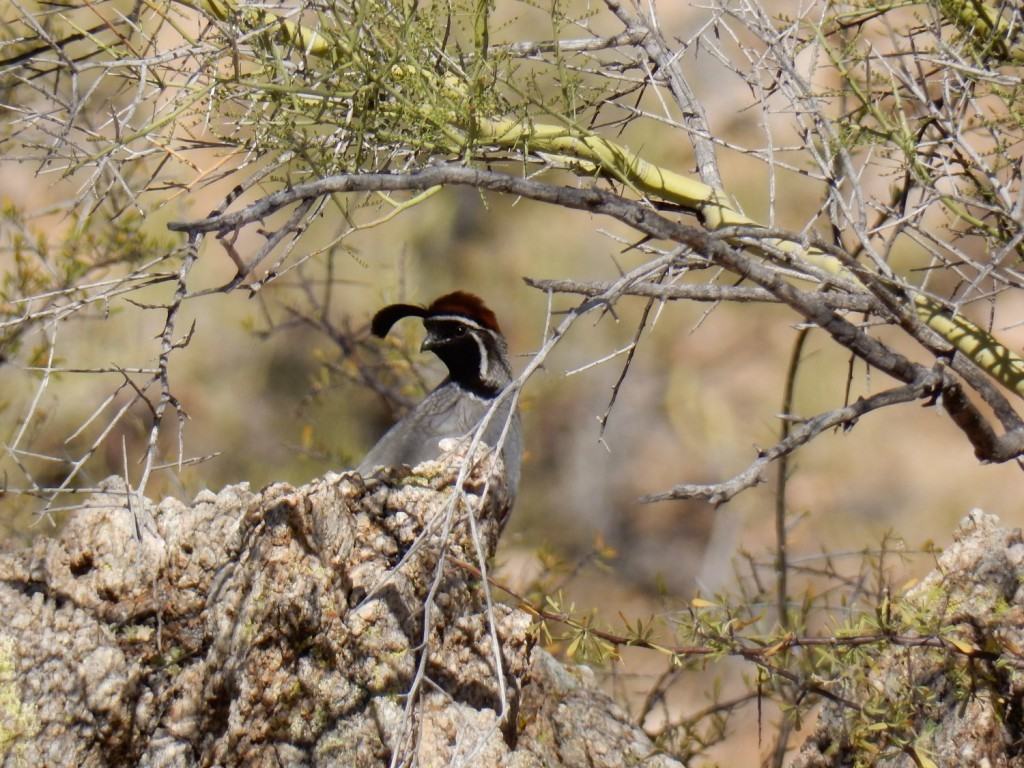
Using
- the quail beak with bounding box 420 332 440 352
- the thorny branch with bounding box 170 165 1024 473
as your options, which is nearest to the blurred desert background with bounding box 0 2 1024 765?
the quail beak with bounding box 420 332 440 352

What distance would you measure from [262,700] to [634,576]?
5.27m

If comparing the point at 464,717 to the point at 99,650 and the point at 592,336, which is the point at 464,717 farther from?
the point at 592,336

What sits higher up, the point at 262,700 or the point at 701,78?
the point at 701,78

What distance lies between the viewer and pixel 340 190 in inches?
72.6

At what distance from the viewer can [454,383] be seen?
4.86 m

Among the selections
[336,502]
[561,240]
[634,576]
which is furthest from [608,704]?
[561,240]

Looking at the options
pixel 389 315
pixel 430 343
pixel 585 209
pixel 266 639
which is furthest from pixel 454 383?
pixel 585 209

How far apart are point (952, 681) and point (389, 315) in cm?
252

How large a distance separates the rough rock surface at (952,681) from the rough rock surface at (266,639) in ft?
1.35

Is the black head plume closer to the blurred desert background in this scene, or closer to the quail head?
the quail head

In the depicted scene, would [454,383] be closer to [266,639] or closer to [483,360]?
[483,360]

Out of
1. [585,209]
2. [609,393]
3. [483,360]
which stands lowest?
[585,209]

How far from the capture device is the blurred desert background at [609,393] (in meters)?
6.82

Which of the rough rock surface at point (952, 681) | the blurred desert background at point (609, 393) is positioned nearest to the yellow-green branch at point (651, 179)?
the rough rock surface at point (952, 681)
